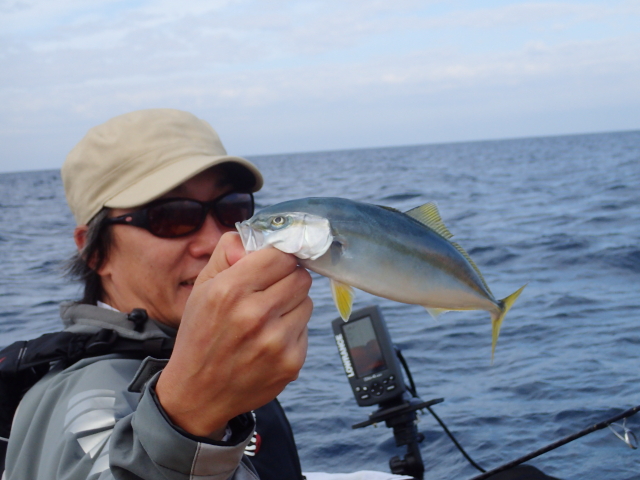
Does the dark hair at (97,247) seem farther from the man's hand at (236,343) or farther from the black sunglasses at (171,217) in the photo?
the man's hand at (236,343)

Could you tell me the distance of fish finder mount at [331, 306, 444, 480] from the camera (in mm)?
4219

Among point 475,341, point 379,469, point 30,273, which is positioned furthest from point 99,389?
point 30,273

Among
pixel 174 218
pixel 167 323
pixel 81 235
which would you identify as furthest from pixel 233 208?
pixel 81 235

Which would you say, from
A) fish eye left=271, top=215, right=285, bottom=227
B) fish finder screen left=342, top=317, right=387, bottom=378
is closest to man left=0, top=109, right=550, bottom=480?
fish eye left=271, top=215, right=285, bottom=227

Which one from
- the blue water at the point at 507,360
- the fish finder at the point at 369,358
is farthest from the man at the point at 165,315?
→ the fish finder at the point at 369,358

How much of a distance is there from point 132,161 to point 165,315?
30.9 inches

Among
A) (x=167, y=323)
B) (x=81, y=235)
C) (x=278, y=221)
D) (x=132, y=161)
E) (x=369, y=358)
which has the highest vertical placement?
(x=132, y=161)

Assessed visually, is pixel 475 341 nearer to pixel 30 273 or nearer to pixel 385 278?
pixel 385 278

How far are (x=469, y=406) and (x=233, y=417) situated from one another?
4383 millimetres

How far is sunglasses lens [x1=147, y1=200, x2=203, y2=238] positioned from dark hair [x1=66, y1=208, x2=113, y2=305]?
278mm

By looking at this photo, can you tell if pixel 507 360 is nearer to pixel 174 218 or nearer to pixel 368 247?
pixel 174 218

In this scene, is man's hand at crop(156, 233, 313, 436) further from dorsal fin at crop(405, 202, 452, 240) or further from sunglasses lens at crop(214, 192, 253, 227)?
sunglasses lens at crop(214, 192, 253, 227)

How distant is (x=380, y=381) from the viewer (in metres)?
4.35

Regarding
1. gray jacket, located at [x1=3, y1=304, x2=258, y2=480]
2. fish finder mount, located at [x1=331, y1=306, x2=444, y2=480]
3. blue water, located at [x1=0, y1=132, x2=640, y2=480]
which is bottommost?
blue water, located at [x1=0, y1=132, x2=640, y2=480]
